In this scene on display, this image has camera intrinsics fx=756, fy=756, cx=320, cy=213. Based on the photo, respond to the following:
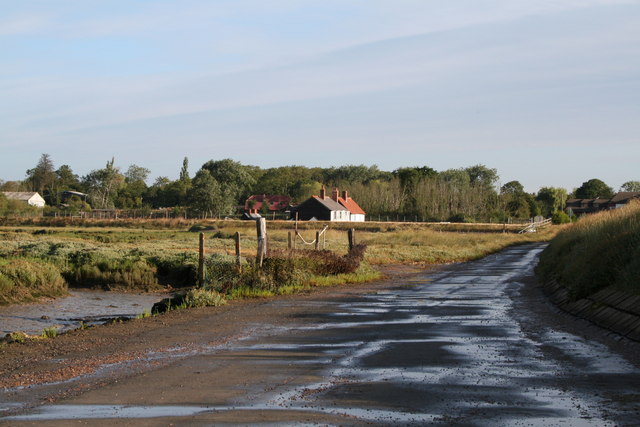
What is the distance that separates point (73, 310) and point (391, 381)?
53.6 feet

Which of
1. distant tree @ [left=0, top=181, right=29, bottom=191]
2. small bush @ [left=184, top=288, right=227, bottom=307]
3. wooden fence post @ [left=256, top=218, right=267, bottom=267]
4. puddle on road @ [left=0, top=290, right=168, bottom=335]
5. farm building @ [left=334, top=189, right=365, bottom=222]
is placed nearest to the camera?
puddle on road @ [left=0, top=290, right=168, bottom=335]

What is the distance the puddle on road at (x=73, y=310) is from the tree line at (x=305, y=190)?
74.2 m

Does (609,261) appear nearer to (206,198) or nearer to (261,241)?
(261,241)

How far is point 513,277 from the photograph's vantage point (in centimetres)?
3325

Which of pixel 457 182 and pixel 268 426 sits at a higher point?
pixel 457 182

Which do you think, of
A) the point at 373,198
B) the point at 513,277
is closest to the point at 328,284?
the point at 513,277

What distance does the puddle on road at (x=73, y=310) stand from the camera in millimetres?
20047

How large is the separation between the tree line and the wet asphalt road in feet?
296

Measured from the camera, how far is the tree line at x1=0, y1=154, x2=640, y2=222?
125188 mm

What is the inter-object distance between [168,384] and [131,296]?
1962 centimetres

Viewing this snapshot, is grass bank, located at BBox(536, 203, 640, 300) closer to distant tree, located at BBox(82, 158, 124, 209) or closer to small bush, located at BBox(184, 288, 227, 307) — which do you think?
small bush, located at BBox(184, 288, 227, 307)

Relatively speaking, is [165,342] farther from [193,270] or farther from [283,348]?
[193,270]

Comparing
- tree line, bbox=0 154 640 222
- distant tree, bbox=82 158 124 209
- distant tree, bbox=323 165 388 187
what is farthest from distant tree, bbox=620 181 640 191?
distant tree, bbox=82 158 124 209

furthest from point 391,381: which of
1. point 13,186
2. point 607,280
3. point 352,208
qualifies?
point 13,186
